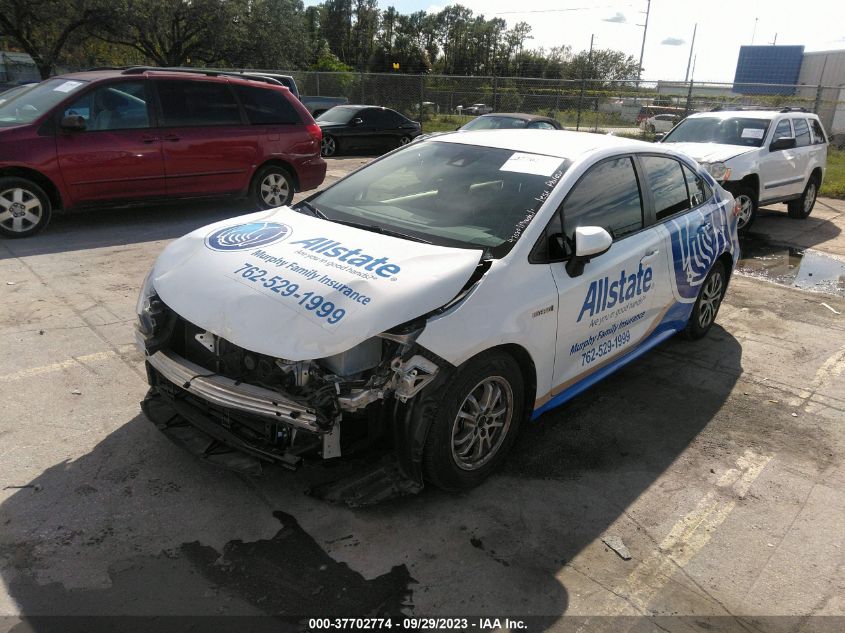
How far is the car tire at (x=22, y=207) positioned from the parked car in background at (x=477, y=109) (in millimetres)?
18260

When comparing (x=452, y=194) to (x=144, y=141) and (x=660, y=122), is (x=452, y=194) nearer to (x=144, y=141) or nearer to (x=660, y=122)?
(x=144, y=141)

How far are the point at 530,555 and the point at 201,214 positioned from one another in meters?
7.62

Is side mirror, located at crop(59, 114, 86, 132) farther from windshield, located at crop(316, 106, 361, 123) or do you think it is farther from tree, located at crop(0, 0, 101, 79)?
tree, located at crop(0, 0, 101, 79)

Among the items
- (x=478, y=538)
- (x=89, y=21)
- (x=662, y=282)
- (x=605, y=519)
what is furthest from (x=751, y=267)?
(x=89, y=21)

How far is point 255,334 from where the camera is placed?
9.29ft

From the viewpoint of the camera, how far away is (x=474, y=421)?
3186mm

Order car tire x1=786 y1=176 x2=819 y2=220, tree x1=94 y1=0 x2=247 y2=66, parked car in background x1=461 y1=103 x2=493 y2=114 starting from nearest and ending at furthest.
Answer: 1. car tire x1=786 y1=176 x2=819 y2=220
2. parked car in background x1=461 y1=103 x2=493 y2=114
3. tree x1=94 y1=0 x2=247 y2=66

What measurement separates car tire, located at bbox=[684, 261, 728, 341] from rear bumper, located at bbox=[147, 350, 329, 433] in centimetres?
368

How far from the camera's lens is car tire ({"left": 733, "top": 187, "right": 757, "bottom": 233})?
9492 millimetres

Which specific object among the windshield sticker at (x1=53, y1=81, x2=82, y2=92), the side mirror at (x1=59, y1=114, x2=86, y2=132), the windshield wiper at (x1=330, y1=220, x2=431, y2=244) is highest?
the windshield sticker at (x1=53, y1=81, x2=82, y2=92)

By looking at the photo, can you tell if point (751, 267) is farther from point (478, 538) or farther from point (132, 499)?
point (132, 499)

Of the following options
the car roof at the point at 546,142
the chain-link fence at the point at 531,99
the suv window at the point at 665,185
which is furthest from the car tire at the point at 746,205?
the chain-link fence at the point at 531,99

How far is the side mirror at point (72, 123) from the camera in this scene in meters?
7.19

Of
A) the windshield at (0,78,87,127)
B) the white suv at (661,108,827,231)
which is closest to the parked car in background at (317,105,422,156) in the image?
the white suv at (661,108,827,231)
